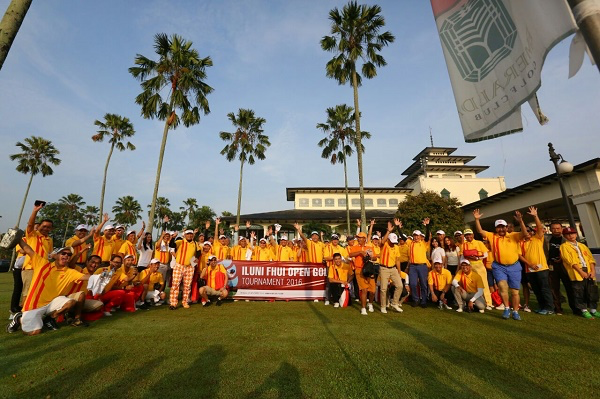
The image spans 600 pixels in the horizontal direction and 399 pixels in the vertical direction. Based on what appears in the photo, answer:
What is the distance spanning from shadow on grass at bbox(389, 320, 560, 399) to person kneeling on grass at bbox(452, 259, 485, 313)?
2641 mm

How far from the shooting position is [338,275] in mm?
7441

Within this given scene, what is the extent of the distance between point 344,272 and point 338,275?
0.19 metres

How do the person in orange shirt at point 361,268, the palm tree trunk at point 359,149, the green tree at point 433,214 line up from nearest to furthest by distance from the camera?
1. the person in orange shirt at point 361,268
2. the palm tree trunk at point 359,149
3. the green tree at point 433,214

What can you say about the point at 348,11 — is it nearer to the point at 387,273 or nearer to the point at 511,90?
the point at 387,273

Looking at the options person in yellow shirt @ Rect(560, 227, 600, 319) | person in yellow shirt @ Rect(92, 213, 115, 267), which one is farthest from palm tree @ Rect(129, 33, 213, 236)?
person in yellow shirt @ Rect(560, 227, 600, 319)

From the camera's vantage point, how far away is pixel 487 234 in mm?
6395

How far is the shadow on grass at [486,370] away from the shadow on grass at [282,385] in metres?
1.31

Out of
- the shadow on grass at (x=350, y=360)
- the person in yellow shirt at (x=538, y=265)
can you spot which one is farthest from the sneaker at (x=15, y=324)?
the person in yellow shirt at (x=538, y=265)

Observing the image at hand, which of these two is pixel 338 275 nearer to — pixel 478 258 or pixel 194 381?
pixel 478 258

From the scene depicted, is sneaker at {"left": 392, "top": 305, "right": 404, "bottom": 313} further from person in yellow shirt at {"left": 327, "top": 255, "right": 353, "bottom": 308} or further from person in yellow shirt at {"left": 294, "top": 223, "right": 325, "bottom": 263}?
person in yellow shirt at {"left": 294, "top": 223, "right": 325, "bottom": 263}

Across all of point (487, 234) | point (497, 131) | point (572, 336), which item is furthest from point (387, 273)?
point (497, 131)

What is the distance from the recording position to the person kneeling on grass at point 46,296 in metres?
4.59

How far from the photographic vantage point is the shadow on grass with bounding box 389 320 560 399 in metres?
2.60

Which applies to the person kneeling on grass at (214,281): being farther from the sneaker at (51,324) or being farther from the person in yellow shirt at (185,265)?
the sneaker at (51,324)
